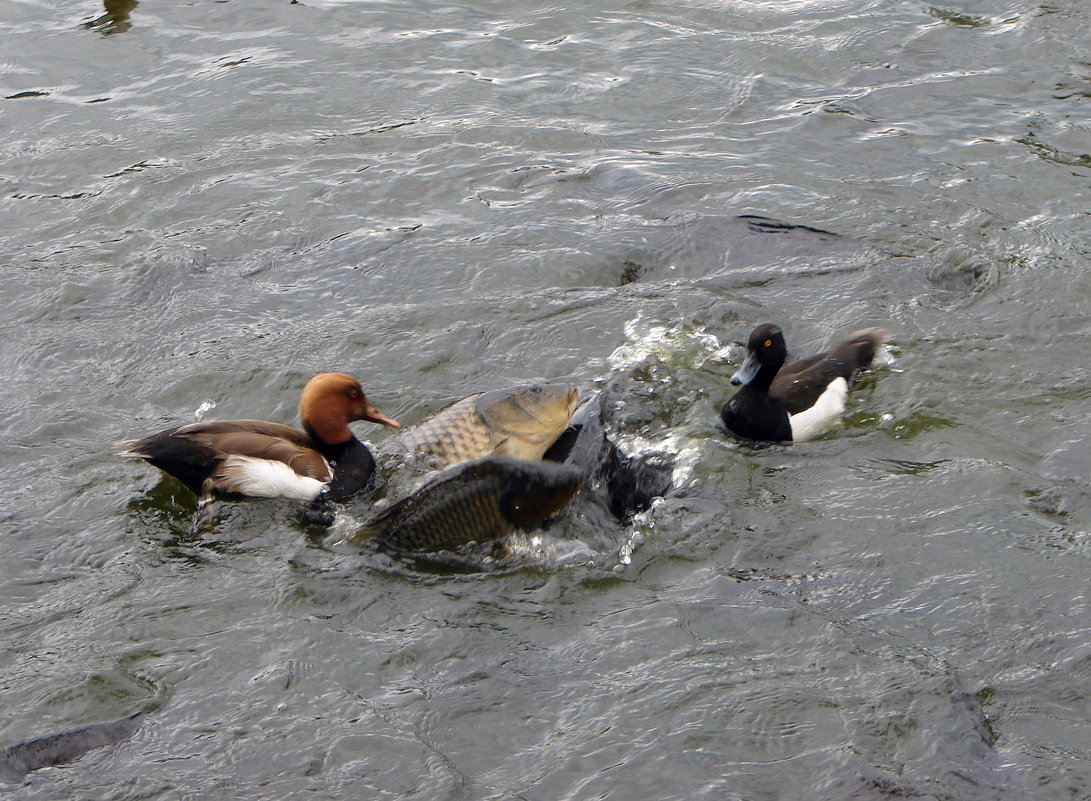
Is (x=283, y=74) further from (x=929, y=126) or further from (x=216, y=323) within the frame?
(x=929, y=126)

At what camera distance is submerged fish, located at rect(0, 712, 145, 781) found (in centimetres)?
412

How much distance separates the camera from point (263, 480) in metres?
5.41

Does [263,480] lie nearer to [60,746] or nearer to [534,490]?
[534,490]

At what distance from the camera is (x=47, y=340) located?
704cm

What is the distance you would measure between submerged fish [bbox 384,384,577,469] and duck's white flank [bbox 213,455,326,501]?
1.73ft

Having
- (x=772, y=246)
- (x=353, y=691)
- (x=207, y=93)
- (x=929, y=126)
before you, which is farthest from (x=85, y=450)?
(x=929, y=126)

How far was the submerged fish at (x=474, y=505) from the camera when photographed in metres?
4.97

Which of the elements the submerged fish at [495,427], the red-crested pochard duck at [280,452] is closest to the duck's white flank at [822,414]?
the submerged fish at [495,427]

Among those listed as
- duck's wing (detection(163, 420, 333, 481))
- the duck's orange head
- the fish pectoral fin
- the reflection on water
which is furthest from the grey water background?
the duck's orange head

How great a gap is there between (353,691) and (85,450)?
2.42 meters

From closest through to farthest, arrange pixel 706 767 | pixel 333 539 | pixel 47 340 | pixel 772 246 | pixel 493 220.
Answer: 1. pixel 706 767
2. pixel 333 539
3. pixel 47 340
4. pixel 772 246
5. pixel 493 220

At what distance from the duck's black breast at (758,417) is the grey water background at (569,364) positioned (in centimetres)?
10

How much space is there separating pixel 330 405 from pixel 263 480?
1.53 ft

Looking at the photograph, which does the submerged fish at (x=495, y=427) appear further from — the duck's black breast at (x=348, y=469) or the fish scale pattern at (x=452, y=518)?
the fish scale pattern at (x=452, y=518)
